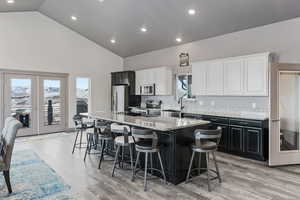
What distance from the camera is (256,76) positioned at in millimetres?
4609

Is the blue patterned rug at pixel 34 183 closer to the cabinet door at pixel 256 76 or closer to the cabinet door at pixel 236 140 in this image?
the cabinet door at pixel 236 140

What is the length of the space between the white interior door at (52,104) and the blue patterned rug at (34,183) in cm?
315

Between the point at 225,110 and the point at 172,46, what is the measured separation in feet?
9.62

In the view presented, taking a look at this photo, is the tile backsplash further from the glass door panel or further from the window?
the window

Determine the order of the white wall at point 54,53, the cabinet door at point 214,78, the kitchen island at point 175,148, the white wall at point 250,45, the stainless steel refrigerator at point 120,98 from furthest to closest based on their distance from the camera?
1. the stainless steel refrigerator at point 120,98
2. the white wall at point 54,53
3. the cabinet door at point 214,78
4. the white wall at point 250,45
5. the kitchen island at point 175,148

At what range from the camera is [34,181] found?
3309mm

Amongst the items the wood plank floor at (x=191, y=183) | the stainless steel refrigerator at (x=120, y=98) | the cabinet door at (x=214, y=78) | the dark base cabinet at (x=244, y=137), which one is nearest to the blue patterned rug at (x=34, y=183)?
the wood plank floor at (x=191, y=183)

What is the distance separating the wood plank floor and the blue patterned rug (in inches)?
5.8

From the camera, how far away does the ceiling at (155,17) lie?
4344mm

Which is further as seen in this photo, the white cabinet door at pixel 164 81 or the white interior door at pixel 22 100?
the white cabinet door at pixel 164 81

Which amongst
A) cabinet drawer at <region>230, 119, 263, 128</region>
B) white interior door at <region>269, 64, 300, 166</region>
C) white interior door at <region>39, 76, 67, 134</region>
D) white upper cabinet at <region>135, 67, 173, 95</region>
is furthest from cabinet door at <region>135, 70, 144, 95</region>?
white interior door at <region>269, 64, 300, 166</region>

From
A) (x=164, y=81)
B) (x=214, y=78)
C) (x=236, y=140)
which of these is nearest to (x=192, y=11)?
(x=214, y=78)

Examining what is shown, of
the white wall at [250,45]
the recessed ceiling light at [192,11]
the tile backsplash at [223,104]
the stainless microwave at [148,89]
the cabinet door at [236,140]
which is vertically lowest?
the cabinet door at [236,140]

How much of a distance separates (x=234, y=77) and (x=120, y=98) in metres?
4.58
